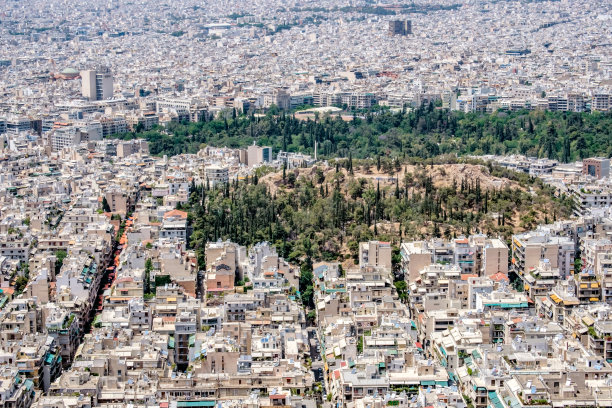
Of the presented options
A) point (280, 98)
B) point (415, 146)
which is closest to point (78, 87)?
point (280, 98)

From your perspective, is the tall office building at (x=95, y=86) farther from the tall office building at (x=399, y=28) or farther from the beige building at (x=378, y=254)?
the beige building at (x=378, y=254)

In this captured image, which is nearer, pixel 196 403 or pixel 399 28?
pixel 196 403

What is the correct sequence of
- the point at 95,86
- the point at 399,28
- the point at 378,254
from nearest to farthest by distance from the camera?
1. the point at 378,254
2. the point at 95,86
3. the point at 399,28

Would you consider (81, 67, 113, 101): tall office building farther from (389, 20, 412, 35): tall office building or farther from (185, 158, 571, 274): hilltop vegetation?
(389, 20, 412, 35): tall office building

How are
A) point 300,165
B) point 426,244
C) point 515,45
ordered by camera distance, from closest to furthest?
point 426,244
point 300,165
point 515,45

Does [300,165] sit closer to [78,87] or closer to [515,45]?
[78,87]

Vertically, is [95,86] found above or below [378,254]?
above

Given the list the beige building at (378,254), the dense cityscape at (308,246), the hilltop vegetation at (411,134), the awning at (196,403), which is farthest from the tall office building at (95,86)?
the awning at (196,403)

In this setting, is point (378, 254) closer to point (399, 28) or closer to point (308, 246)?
point (308, 246)

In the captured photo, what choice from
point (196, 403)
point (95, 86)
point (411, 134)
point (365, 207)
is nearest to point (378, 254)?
point (365, 207)
